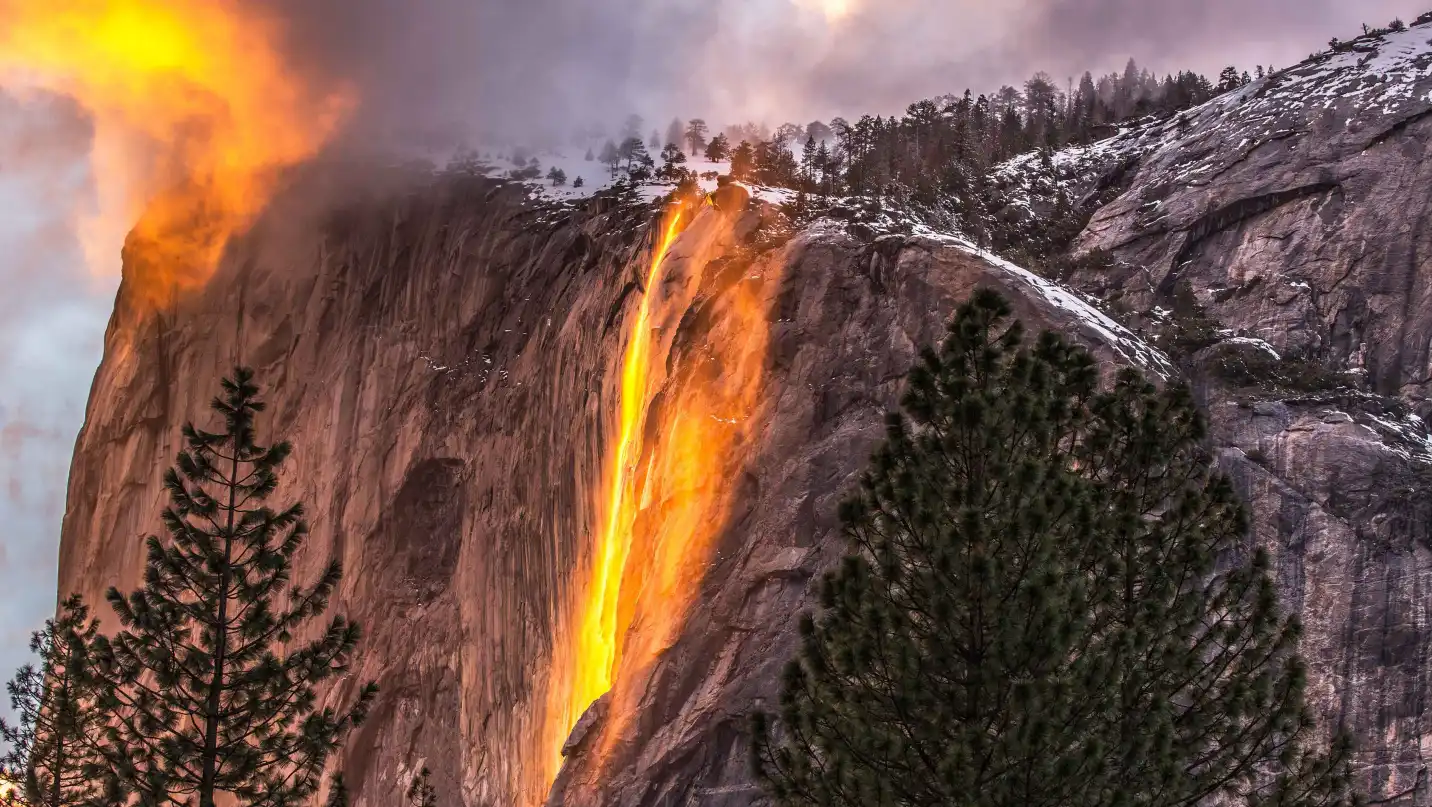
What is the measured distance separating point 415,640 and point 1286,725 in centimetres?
3947

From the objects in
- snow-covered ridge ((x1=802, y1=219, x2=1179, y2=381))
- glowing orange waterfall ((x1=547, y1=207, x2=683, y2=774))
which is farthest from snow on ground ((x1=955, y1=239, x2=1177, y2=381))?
glowing orange waterfall ((x1=547, y1=207, x2=683, y2=774))

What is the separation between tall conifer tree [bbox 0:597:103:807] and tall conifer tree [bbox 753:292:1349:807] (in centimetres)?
1050

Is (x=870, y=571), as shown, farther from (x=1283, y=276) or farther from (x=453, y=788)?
(x=453, y=788)

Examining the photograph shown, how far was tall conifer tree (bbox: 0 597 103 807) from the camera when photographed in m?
23.5

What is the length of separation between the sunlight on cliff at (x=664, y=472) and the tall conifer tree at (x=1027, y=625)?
19108mm

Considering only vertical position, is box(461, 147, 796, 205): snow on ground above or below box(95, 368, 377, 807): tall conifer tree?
above

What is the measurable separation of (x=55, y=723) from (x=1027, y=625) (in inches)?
632

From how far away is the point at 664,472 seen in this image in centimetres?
4488

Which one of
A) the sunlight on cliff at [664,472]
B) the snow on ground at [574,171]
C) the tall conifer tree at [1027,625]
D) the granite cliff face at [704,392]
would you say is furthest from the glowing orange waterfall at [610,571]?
the tall conifer tree at [1027,625]

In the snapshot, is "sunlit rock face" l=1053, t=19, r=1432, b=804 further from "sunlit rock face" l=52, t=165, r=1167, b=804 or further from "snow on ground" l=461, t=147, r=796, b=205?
"snow on ground" l=461, t=147, r=796, b=205

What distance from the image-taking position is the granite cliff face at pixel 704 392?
124ft

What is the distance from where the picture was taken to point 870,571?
20.8m

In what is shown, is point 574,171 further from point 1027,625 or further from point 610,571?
point 1027,625

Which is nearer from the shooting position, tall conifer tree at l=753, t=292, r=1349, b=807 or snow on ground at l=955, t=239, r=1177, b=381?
tall conifer tree at l=753, t=292, r=1349, b=807
